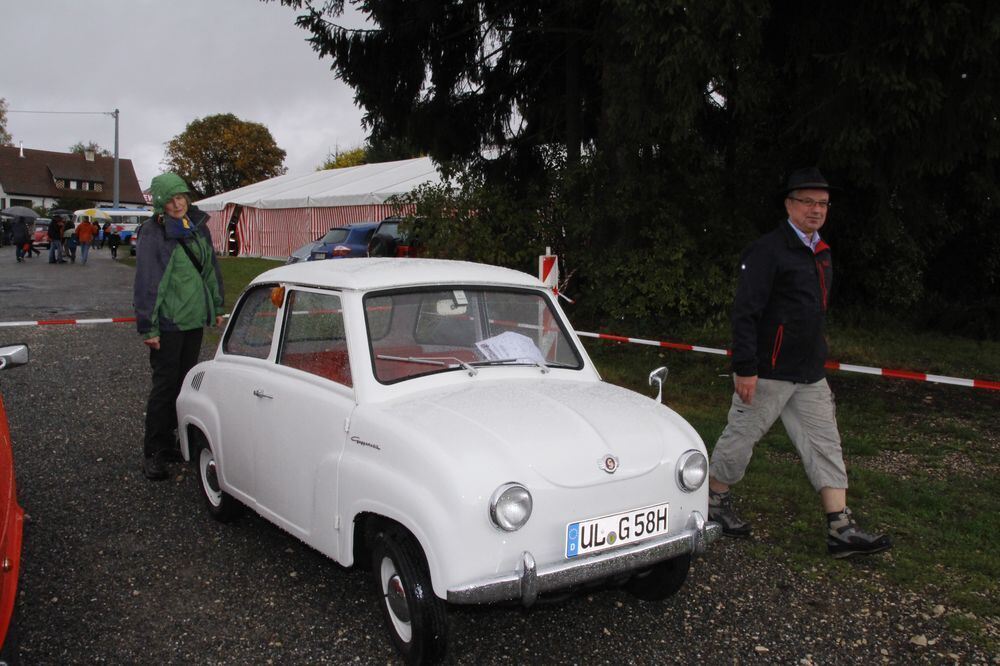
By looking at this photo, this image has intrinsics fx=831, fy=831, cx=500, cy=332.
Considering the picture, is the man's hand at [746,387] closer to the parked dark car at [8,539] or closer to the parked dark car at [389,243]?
the parked dark car at [8,539]

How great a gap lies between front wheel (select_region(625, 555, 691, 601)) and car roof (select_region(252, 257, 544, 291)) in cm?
157

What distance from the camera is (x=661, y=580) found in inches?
153

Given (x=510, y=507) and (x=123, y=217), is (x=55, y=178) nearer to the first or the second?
(x=123, y=217)

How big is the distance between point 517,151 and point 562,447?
10.5 m

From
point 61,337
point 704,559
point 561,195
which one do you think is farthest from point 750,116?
point 61,337

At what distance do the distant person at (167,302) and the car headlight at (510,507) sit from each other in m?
3.45

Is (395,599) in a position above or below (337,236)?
below

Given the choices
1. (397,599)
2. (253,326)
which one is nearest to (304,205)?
(253,326)

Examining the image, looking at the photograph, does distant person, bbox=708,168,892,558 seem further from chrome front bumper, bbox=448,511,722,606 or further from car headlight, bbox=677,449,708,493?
chrome front bumper, bbox=448,511,722,606

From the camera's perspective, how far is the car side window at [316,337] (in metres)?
3.91

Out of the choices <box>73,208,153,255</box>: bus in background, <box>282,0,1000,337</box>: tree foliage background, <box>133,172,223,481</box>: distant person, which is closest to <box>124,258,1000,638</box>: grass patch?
<box>282,0,1000,337</box>: tree foliage background

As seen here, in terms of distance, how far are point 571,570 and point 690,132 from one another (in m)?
6.38

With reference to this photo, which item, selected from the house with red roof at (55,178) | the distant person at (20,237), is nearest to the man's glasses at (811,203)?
the distant person at (20,237)

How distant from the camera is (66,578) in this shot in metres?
4.17
